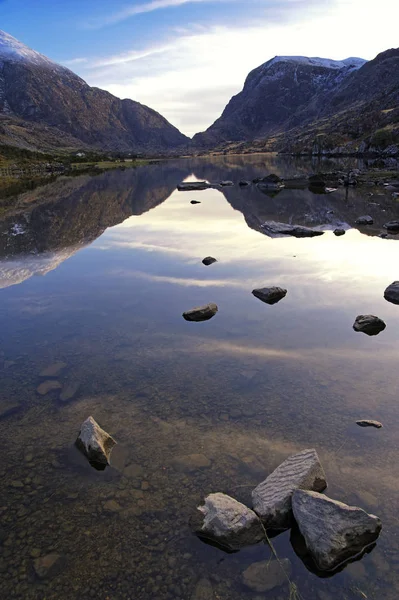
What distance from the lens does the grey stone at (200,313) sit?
701 inches

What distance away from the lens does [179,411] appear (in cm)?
1170

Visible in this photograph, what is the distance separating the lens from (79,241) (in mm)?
37312

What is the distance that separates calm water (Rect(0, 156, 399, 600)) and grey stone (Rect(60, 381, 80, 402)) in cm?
10

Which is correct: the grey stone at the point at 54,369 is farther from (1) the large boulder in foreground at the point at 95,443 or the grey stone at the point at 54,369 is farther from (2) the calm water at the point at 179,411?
(1) the large boulder in foreground at the point at 95,443

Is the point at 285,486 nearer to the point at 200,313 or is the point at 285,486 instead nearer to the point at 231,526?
the point at 231,526

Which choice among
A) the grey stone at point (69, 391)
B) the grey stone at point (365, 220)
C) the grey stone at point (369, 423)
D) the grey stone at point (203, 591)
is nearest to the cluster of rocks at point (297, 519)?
the grey stone at point (203, 591)

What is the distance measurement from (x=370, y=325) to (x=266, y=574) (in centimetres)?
1107

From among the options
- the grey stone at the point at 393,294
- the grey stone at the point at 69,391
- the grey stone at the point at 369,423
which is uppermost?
the grey stone at the point at 393,294

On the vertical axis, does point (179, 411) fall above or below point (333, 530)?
below

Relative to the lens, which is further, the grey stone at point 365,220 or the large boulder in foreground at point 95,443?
the grey stone at point 365,220

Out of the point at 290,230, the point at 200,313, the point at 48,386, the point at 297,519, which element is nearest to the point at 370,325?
the point at 200,313

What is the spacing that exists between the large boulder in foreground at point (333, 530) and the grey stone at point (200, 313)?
34.9 ft

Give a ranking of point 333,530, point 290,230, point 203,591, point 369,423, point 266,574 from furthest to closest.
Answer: point 290,230 < point 369,423 < point 333,530 < point 266,574 < point 203,591

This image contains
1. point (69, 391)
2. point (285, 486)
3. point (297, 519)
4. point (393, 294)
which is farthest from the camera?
point (393, 294)
